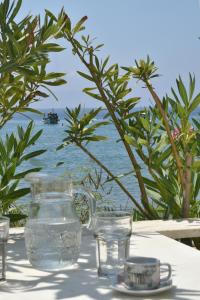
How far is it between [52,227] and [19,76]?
92 centimetres

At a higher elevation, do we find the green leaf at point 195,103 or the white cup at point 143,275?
the green leaf at point 195,103

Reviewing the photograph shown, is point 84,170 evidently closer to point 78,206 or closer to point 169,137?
point 78,206

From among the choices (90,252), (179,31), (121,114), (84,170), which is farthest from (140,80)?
(179,31)

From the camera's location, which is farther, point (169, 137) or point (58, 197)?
point (169, 137)

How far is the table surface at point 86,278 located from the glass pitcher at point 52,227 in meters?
0.03

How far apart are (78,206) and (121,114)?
1489 millimetres

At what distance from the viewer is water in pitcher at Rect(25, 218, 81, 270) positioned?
4.49 feet

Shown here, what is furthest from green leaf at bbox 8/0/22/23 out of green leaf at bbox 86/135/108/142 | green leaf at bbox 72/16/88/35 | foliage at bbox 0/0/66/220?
green leaf at bbox 86/135/108/142

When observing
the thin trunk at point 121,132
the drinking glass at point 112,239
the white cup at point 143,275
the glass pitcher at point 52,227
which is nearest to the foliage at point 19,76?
the thin trunk at point 121,132

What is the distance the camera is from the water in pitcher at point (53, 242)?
4.49ft

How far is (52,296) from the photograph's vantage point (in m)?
1.20

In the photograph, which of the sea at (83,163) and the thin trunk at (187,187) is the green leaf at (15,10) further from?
the thin trunk at (187,187)

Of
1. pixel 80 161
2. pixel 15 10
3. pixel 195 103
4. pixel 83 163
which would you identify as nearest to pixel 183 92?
pixel 195 103

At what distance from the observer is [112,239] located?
133cm
